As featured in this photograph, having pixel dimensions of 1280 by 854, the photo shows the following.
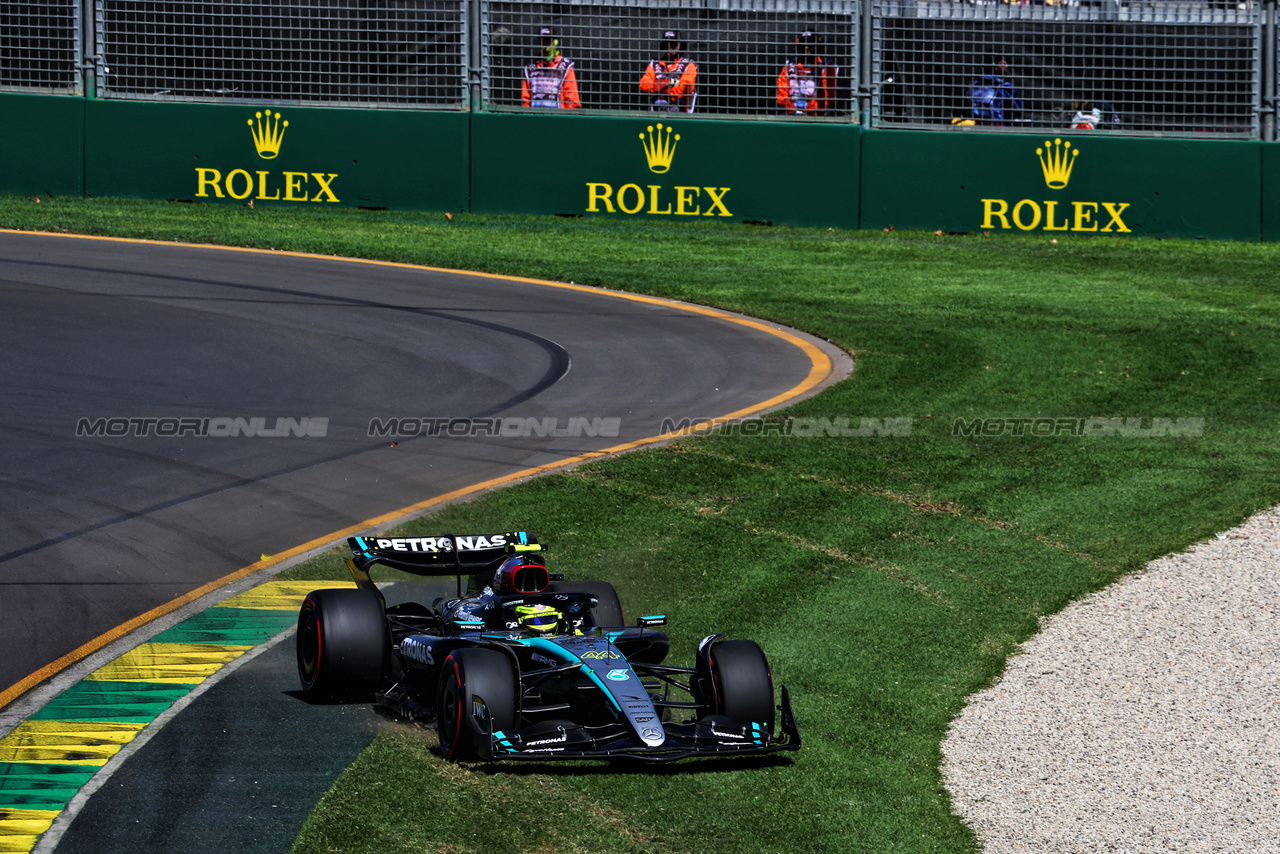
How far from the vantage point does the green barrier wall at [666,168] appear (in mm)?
21328

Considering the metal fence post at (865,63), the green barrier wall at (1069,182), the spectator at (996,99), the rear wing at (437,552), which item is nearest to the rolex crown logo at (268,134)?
the metal fence post at (865,63)

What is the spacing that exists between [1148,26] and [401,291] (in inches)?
475

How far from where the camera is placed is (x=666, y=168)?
850 inches

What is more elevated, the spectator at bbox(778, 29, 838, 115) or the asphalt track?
the spectator at bbox(778, 29, 838, 115)

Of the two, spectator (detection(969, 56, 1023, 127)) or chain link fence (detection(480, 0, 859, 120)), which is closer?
chain link fence (detection(480, 0, 859, 120))

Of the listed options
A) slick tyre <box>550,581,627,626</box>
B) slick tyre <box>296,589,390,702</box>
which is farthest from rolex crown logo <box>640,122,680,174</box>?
slick tyre <box>296,589,390,702</box>

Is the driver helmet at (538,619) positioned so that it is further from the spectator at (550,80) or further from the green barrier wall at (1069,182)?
the green barrier wall at (1069,182)

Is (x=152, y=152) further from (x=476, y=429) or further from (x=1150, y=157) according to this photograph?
(x=1150, y=157)

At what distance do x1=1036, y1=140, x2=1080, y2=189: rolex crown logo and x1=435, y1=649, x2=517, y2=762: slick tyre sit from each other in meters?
17.1
